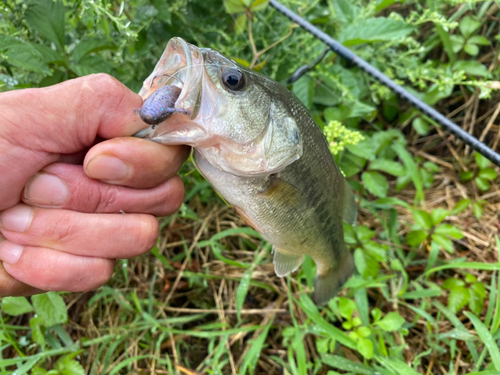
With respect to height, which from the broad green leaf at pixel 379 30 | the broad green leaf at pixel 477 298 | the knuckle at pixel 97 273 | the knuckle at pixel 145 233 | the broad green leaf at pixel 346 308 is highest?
the broad green leaf at pixel 379 30

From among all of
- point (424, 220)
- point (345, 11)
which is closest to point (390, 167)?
point (424, 220)

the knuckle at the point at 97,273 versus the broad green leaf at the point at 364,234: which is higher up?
the knuckle at the point at 97,273

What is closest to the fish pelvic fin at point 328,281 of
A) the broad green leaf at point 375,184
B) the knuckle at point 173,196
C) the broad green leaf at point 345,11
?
the broad green leaf at point 375,184

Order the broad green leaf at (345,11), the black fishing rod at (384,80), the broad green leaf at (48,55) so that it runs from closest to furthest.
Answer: the broad green leaf at (48,55), the black fishing rod at (384,80), the broad green leaf at (345,11)

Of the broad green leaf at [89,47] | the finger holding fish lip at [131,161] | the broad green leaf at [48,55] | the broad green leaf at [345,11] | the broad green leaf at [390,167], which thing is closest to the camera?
the finger holding fish lip at [131,161]

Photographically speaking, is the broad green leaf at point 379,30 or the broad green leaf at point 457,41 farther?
the broad green leaf at point 457,41

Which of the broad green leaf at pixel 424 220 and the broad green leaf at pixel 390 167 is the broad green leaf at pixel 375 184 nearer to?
the broad green leaf at pixel 390 167

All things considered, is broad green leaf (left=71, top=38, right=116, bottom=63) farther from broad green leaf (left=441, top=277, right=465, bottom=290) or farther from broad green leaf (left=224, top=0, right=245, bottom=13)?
broad green leaf (left=441, top=277, right=465, bottom=290)
